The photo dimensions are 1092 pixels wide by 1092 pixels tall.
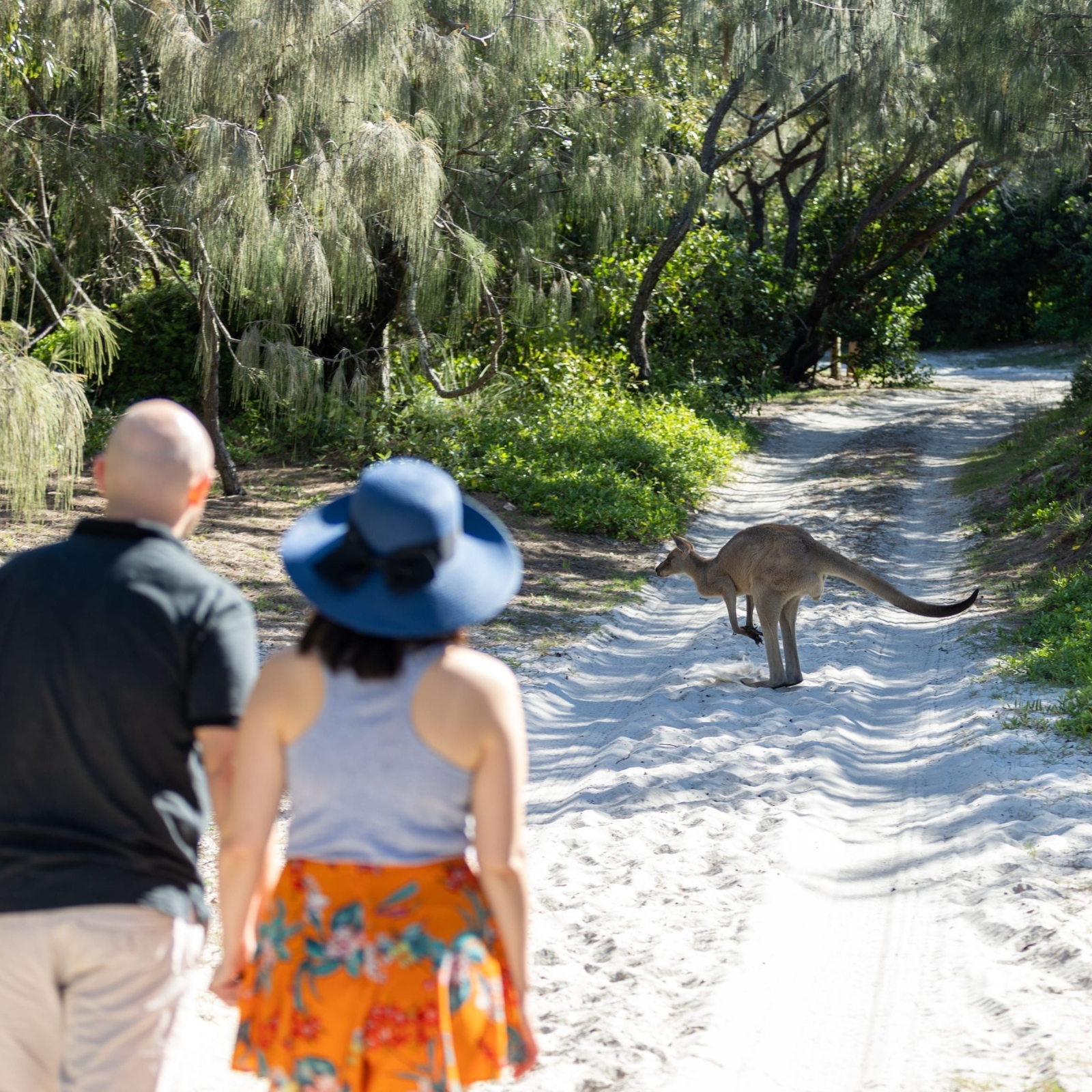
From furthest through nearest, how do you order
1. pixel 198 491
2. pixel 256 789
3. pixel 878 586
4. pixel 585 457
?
pixel 585 457
pixel 878 586
pixel 198 491
pixel 256 789

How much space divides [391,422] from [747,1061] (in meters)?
13.1

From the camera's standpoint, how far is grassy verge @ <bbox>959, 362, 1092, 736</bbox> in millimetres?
7969

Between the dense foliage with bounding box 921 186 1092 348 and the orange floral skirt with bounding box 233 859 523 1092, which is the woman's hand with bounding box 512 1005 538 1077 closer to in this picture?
the orange floral skirt with bounding box 233 859 523 1092

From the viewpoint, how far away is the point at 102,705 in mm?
2361

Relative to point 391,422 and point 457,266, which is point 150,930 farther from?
point 391,422

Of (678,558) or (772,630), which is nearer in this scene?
(772,630)

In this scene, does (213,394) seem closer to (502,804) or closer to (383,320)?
(383,320)

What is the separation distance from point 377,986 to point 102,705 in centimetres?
79

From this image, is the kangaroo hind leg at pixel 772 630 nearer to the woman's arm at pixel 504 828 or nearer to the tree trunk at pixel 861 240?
the woman's arm at pixel 504 828

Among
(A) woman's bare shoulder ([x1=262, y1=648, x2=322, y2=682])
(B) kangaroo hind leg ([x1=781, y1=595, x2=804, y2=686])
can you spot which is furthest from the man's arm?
(B) kangaroo hind leg ([x1=781, y1=595, x2=804, y2=686])

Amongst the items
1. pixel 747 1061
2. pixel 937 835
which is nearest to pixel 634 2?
pixel 937 835

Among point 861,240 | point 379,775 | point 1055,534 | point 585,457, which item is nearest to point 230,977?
point 379,775

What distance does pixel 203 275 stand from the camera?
11859mm

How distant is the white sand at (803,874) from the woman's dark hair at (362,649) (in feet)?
6.52
